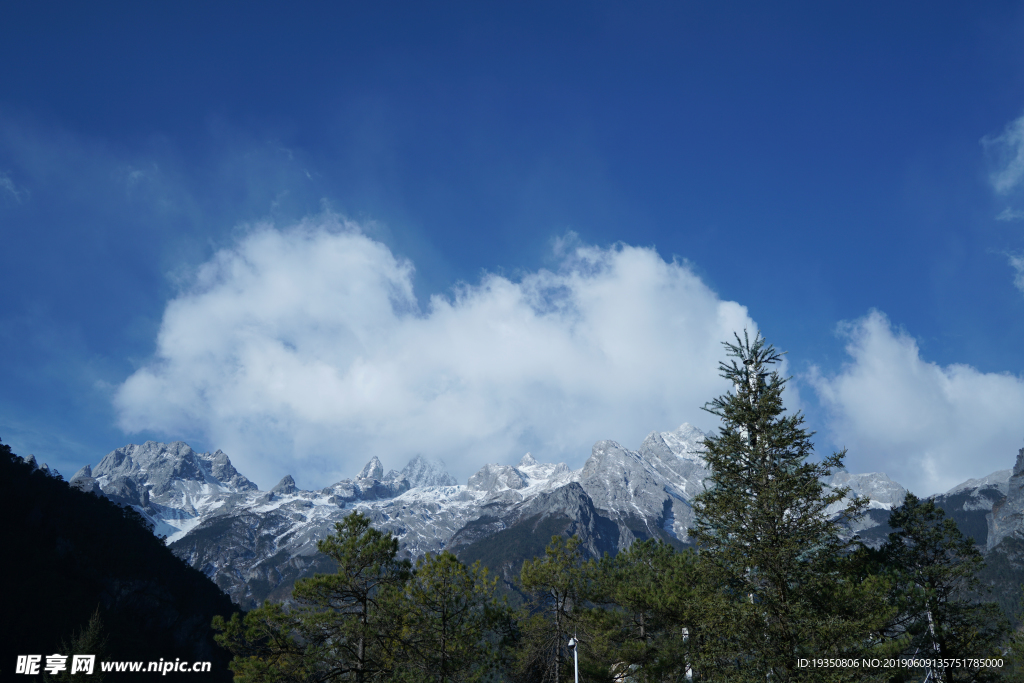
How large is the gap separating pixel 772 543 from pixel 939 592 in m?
16.2

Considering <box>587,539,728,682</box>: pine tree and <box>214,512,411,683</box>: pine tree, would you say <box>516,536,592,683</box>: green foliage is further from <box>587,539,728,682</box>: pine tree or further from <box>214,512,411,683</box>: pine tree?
<box>214,512,411,683</box>: pine tree

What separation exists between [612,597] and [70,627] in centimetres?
11867

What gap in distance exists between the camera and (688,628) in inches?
1041

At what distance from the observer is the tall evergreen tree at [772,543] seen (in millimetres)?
17688

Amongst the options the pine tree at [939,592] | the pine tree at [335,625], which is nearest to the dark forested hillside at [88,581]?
the pine tree at [335,625]

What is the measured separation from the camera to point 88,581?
11875 cm

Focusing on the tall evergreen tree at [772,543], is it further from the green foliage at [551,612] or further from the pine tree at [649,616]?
the green foliage at [551,612]

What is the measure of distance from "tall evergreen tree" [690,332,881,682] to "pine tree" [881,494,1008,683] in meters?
8.14

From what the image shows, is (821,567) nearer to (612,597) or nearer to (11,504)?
(612,597)

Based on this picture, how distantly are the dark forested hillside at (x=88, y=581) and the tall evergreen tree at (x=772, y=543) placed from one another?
11468 centimetres

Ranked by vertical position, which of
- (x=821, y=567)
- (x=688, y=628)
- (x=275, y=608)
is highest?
(x=821, y=567)

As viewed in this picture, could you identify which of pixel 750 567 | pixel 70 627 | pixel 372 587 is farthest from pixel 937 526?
pixel 70 627

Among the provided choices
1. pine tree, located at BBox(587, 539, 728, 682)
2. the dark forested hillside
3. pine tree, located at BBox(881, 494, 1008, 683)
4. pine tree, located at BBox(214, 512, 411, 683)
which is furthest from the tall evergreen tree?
the dark forested hillside

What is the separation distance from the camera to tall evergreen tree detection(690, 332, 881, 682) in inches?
696
